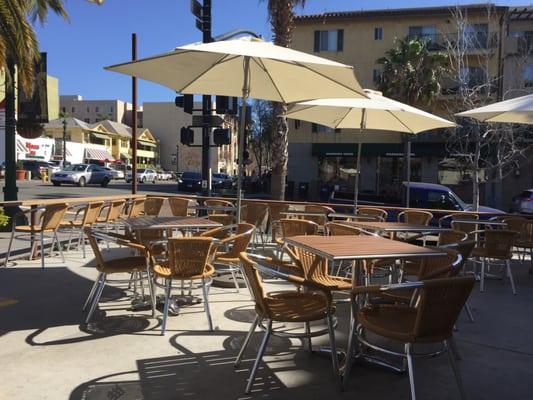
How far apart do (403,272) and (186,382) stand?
297cm

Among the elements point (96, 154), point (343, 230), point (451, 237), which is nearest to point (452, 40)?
point (451, 237)

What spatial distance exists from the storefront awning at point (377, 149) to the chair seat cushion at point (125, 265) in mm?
26755

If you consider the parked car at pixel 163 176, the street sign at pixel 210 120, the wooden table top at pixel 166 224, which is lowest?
the wooden table top at pixel 166 224

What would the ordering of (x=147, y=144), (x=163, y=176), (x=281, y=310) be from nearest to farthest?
(x=281, y=310), (x=163, y=176), (x=147, y=144)

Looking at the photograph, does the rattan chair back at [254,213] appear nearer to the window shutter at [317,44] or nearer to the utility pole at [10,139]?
the utility pole at [10,139]

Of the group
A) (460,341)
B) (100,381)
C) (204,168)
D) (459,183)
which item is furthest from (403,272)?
(459,183)

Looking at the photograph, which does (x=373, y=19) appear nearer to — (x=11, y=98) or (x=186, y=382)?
(x=11, y=98)

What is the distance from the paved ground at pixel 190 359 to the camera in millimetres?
3678

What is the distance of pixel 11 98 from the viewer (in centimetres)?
1118

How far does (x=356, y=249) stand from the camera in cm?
412

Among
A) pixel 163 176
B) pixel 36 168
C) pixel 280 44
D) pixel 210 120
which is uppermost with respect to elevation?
pixel 280 44

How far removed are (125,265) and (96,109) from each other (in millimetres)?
116796

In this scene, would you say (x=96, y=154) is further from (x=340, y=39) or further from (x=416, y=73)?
(x=416, y=73)

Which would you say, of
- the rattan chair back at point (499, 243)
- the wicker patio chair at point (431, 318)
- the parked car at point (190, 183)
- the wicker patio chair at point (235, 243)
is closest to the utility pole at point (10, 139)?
the wicker patio chair at point (235, 243)
